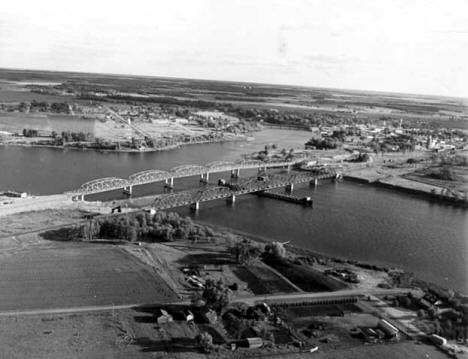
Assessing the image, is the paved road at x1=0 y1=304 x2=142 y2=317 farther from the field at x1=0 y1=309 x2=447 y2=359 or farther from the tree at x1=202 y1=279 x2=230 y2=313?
the tree at x1=202 y1=279 x2=230 y2=313

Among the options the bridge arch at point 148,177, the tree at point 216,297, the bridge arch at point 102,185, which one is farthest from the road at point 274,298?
the bridge arch at point 148,177

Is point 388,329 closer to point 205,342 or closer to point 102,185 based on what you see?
point 205,342

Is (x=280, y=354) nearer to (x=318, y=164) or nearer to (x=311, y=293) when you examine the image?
(x=311, y=293)

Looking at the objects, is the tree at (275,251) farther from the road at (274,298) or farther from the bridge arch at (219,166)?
the bridge arch at (219,166)

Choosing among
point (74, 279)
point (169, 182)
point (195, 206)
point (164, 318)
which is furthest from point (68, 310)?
point (169, 182)

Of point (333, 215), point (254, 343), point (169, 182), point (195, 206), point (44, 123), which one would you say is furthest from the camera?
point (44, 123)

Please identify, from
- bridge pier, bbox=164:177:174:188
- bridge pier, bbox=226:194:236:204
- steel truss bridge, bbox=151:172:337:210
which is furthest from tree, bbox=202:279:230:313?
bridge pier, bbox=164:177:174:188
